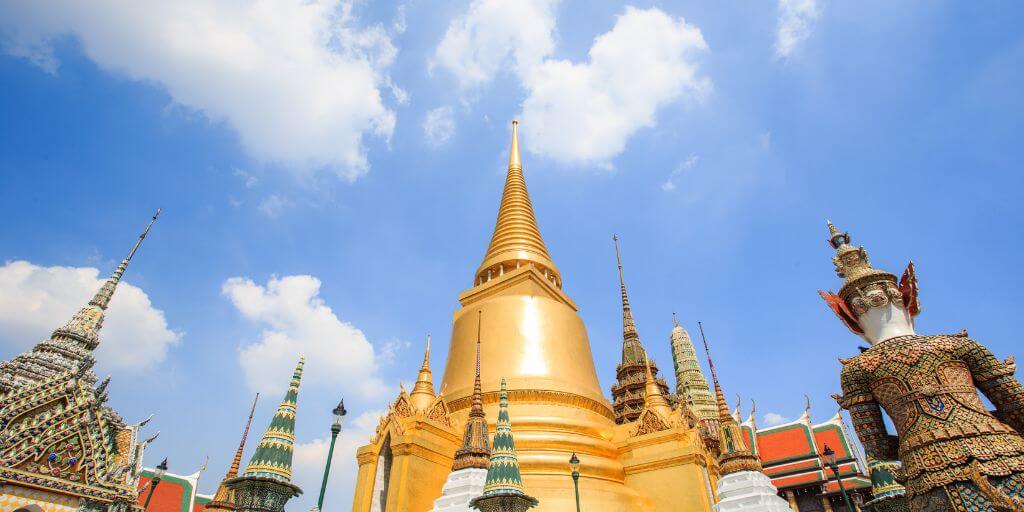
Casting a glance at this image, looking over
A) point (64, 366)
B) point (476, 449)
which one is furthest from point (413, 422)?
point (64, 366)

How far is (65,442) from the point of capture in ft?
26.1

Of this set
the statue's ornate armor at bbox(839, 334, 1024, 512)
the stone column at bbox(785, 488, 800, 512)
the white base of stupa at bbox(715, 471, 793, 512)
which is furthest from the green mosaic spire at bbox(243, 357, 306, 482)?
the stone column at bbox(785, 488, 800, 512)

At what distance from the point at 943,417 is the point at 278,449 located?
215 inches

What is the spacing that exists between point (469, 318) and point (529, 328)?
241 centimetres

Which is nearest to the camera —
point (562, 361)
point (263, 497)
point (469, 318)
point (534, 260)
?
point (263, 497)

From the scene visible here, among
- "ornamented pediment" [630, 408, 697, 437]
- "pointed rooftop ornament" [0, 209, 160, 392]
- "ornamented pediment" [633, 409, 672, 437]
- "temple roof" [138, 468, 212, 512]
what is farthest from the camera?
"temple roof" [138, 468, 212, 512]

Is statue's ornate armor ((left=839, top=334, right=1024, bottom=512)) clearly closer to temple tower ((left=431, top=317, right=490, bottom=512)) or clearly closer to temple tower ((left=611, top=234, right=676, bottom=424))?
temple tower ((left=431, top=317, right=490, bottom=512))

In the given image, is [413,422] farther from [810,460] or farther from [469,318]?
[810,460]

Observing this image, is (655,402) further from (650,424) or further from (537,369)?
(537,369)

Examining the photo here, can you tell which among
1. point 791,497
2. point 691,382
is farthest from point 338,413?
point 691,382

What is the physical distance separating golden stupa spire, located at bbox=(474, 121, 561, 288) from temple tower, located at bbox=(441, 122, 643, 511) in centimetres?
4

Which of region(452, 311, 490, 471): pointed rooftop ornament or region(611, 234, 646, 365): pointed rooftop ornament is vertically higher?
region(611, 234, 646, 365): pointed rooftop ornament

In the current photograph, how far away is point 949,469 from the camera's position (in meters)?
3.74

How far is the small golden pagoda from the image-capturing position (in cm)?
1227
